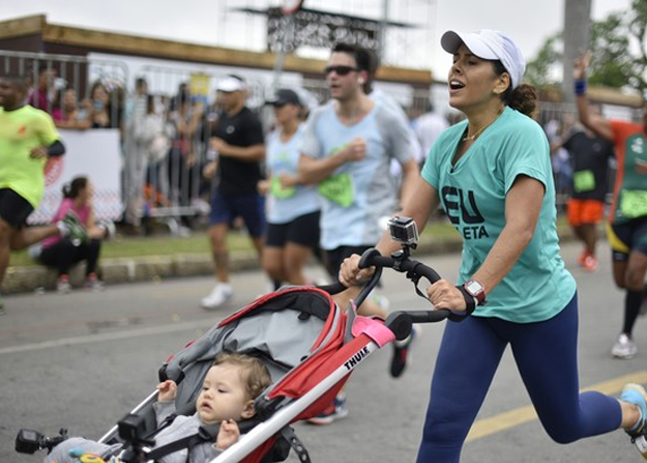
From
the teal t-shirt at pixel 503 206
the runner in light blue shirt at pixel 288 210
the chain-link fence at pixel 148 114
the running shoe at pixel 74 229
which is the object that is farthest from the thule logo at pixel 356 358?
the chain-link fence at pixel 148 114

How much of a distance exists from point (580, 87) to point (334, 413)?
9.95ft

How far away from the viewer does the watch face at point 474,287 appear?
3.17 meters

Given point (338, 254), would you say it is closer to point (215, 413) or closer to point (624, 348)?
point (624, 348)

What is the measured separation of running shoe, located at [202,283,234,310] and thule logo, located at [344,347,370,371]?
5469mm

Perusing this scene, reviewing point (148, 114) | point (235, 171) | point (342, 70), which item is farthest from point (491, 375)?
point (148, 114)

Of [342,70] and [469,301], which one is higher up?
[342,70]

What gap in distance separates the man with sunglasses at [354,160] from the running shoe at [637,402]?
1942 millimetres

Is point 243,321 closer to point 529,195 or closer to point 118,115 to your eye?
point 529,195

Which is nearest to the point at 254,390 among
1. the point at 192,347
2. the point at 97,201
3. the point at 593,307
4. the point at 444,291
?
the point at 192,347

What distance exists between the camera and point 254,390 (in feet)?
10.4

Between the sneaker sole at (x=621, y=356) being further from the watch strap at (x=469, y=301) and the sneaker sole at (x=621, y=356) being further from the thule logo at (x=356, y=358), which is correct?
the thule logo at (x=356, y=358)

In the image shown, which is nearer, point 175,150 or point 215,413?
point 215,413

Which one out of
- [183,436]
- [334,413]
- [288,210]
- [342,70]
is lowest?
[334,413]

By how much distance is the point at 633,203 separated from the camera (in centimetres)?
695
